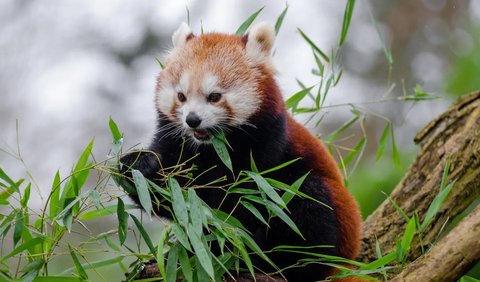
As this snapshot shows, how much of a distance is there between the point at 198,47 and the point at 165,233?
3.38 feet

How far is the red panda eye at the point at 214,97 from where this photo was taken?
3.01m

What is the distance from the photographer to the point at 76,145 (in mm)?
9391

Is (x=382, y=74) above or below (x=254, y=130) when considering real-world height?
above

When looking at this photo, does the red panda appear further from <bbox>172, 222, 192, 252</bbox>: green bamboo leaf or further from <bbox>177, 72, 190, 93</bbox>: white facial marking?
<bbox>172, 222, 192, 252</bbox>: green bamboo leaf

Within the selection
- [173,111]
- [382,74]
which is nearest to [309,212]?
[173,111]

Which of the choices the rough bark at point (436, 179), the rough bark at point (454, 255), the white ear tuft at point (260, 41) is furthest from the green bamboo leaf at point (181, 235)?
the rough bark at point (436, 179)

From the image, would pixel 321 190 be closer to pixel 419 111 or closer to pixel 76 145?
pixel 419 111

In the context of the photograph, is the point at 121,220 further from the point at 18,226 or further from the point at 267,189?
the point at 267,189

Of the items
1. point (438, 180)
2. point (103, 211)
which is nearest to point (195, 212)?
point (103, 211)

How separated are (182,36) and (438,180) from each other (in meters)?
1.36

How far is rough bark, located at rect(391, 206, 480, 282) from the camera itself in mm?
2332

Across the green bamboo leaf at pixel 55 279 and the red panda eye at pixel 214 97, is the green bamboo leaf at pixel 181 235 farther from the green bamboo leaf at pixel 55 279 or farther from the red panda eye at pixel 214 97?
the red panda eye at pixel 214 97

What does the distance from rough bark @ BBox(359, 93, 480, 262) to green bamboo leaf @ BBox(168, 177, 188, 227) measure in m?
1.30

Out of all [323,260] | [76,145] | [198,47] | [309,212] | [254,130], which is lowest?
[323,260]
